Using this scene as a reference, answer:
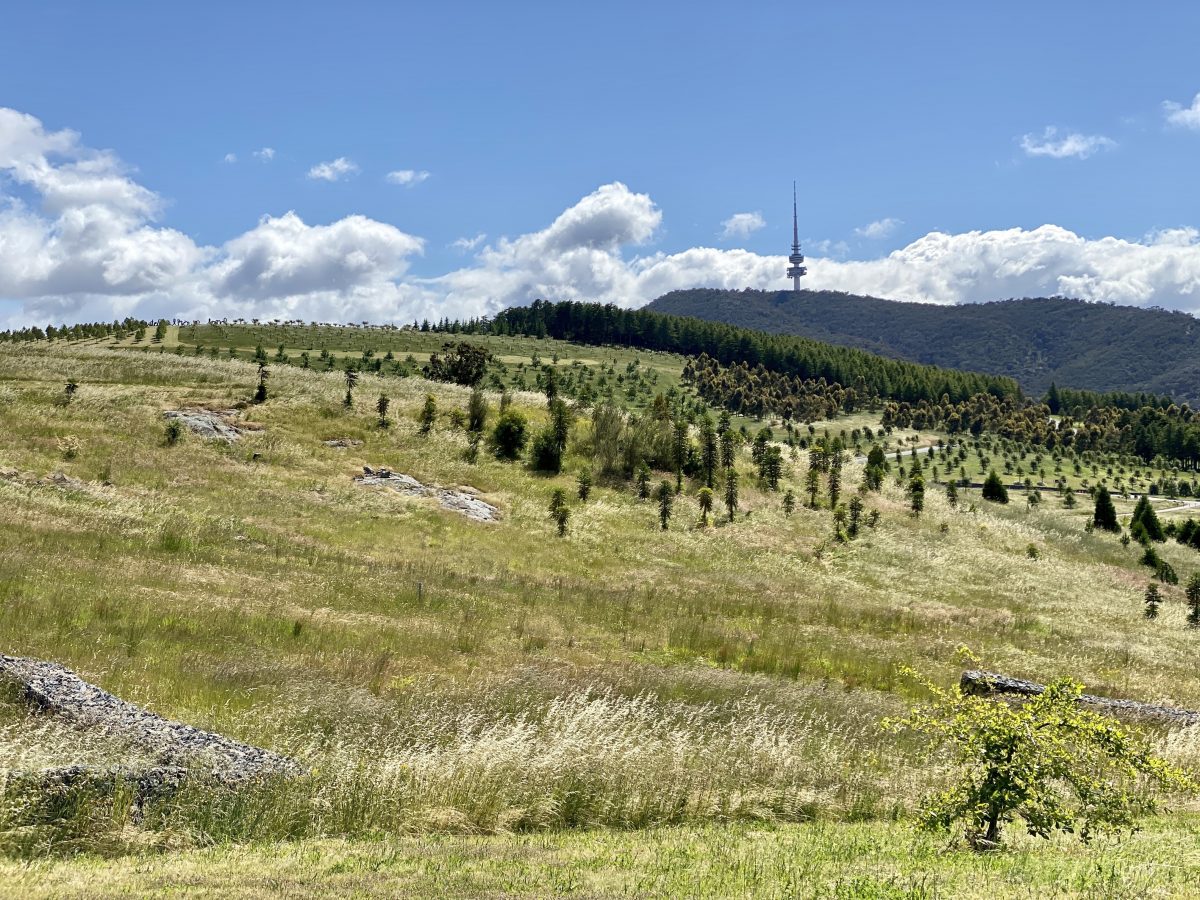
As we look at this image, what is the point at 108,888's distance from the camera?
243 inches

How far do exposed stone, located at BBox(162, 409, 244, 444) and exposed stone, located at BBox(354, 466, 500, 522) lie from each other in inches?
367

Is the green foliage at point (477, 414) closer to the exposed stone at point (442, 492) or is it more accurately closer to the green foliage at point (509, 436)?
the green foliage at point (509, 436)

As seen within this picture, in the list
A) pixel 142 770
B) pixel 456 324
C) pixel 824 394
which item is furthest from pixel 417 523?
pixel 456 324

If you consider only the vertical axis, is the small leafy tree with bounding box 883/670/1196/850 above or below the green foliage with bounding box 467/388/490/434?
below

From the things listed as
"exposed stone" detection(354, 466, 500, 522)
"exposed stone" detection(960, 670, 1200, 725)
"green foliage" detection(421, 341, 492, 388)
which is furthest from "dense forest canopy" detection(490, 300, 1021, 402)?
"exposed stone" detection(960, 670, 1200, 725)

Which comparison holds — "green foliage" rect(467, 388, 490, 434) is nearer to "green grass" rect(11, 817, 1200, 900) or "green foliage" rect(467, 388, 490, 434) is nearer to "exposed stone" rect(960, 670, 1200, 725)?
"exposed stone" rect(960, 670, 1200, 725)

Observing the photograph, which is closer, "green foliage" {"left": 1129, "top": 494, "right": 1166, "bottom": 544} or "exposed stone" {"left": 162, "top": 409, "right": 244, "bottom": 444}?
"exposed stone" {"left": 162, "top": 409, "right": 244, "bottom": 444}

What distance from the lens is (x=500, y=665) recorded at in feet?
54.3

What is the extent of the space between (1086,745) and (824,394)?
443 feet

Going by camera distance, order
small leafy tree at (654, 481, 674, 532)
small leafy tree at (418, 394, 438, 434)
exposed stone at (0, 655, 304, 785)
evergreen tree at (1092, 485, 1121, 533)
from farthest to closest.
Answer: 1. evergreen tree at (1092, 485, 1121, 533)
2. small leafy tree at (418, 394, 438, 434)
3. small leafy tree at (654, 481, 674, 532)
4. exposed stone at (0, 655, 304, 785)

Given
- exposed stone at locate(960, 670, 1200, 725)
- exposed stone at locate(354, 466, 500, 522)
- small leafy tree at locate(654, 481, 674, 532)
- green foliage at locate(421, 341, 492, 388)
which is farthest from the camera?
green foliage at locate(421, 341, 492, 388)

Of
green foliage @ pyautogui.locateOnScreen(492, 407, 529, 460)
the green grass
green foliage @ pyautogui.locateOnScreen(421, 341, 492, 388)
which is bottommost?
the green grass

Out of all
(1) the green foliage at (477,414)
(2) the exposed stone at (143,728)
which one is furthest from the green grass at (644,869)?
(1) the green foliage at (477,414)

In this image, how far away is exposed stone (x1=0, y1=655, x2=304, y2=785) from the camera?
852cm
